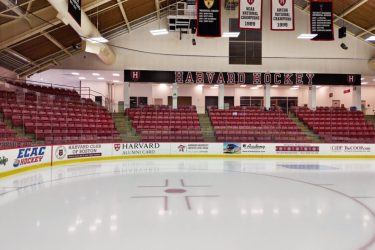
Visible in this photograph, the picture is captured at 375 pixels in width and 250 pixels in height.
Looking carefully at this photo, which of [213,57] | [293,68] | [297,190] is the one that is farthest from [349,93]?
[297,190]

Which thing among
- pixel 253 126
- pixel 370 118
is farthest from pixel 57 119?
pixel 370 118

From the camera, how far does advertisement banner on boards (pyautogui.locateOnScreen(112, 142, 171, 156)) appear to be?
15.5 meters

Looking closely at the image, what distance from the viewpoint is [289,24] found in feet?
37.3

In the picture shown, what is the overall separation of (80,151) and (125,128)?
476 centimetres

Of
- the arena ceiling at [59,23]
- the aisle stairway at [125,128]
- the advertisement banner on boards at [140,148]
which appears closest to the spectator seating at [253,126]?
the advertisement banner on boards at [140,148]

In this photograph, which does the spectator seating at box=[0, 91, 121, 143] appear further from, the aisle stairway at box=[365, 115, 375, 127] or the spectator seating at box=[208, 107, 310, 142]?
the aisle stairway at box=[365, 115, 375, 127]

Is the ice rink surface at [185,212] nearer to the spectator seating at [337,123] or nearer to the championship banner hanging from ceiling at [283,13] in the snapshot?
the championship banner hanging from ceiling at [283,13]

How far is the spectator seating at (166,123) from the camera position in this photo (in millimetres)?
16703

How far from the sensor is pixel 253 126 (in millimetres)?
18766

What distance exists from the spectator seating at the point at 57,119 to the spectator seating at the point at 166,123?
6.05 feet

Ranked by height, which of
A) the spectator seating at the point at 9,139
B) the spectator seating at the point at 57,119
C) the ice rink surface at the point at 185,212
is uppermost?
the spectator seating at the point at 57,119

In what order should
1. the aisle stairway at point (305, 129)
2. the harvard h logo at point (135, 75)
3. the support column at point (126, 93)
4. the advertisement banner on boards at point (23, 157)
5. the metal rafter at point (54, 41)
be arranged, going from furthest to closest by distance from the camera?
the support column at point (126, 93) < the harvard h logo at point (135, 75) < the aisle stairway at point (305, 129) < the metal rafter at point (54, 41) < the advertisement banner on boards at point (23, 157)

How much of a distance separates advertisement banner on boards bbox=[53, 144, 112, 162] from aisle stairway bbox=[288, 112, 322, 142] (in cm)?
1142

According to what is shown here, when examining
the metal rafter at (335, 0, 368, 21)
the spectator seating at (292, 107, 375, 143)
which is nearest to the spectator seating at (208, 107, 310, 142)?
the spectator seating at (292, 107, 375, 143)
